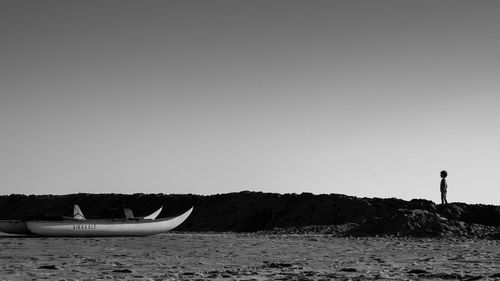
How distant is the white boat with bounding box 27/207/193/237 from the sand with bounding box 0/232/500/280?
20.1 ft

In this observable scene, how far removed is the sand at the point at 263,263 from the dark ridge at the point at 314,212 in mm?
7046

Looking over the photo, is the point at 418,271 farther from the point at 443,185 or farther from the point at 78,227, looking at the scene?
the point at 443,185

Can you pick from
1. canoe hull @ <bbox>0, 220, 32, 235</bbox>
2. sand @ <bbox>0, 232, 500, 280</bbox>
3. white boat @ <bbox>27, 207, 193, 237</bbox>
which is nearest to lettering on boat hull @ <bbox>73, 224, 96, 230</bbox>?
white boat @ <bbox>27, 207, 193, 237</bbox>

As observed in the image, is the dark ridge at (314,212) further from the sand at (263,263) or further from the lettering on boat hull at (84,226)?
the sand at (263,263)

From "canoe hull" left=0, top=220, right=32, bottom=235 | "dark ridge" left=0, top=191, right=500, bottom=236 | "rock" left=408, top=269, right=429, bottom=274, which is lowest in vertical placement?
"rock" left=408, top=269, right=429, bottom=274

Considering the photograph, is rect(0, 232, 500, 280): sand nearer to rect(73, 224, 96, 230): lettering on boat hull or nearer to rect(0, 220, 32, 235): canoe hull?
rect(73, 224, 96, 230): lettering on boat hull

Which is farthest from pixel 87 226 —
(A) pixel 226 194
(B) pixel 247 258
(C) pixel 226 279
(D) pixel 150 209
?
(D) pixel 150 209

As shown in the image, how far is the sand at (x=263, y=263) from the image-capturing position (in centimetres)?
1217

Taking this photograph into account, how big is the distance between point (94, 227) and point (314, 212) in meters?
17.5

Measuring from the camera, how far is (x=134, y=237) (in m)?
29.4

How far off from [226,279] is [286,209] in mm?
31745

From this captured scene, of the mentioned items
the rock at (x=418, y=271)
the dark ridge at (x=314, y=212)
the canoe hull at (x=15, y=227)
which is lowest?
the rock at (x=418, y=271)

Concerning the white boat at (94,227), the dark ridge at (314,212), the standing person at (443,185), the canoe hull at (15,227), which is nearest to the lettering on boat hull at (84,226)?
the white boat at (94,227)

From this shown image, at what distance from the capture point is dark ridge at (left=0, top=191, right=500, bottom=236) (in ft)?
94.5
